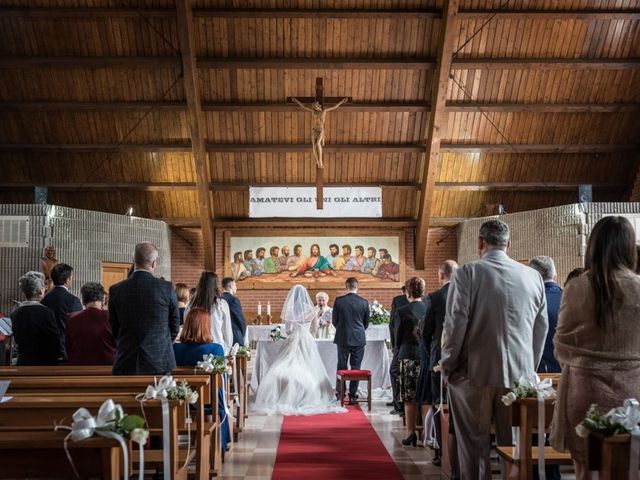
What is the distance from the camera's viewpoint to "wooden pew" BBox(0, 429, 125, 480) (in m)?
2.80

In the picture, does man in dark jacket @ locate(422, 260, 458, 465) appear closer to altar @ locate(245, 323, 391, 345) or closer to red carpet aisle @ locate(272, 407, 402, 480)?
red carpet aisle @ locate(272, 407, 402, 480)

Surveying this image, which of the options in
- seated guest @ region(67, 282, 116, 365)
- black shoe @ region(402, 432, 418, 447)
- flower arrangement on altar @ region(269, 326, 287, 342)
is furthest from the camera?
flower arrangement on altar @ region(269, 326, 287, 342)

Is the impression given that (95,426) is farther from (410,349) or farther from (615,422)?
(410,349)

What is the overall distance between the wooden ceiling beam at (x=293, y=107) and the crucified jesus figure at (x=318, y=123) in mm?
634

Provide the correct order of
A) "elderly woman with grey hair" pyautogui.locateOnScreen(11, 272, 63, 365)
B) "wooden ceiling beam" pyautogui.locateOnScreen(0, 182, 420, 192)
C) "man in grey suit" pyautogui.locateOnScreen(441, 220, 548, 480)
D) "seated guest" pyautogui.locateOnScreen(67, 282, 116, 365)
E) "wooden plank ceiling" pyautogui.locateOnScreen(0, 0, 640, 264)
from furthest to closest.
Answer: "wooden ceiling beam" pyautogui.locateOnScreen(0, 182, 420, 192) < "wooden plank ceiling" pyautogui.locateOnScreen(0, 0, 640, 264) < "elderly woman with grey hair" pyautogui.locateOnScreen(11, 272, 63, 365) < "seated guest" pyautogui.locateOnScreen(67, 282, 116, 365) < "man in grey suit" pyautogui.locateOnScreen(441, 220, 548, 480)

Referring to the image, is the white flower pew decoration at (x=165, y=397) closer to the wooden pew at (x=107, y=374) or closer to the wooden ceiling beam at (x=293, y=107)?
the wooden pew at (x=107, y=374)

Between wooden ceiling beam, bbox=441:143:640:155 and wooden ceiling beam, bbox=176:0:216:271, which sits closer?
wooden ceiling beam, bbox=176:0:216:271

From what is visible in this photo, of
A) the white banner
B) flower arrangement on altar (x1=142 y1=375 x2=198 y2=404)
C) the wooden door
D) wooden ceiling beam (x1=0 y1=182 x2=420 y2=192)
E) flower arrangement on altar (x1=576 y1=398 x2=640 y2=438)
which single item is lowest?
flower arrangement on altar (x1=142 y1=375 x2=198 y2=404)

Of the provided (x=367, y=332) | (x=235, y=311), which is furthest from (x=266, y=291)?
(x=235, y=311)

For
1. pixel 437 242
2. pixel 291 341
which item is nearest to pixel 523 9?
pixel 437 242

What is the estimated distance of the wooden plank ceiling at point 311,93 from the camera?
12.5 m

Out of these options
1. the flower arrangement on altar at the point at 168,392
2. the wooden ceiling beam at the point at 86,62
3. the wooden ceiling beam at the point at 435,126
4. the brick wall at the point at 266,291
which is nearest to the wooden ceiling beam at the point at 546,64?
the wooden ceiling beam at the point at 435,126

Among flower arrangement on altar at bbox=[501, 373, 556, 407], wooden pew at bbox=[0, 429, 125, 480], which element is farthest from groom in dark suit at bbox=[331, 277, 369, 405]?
wooden pew at bbox=[0, 429, 125, 480]

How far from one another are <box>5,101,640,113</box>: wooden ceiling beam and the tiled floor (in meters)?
6.40
